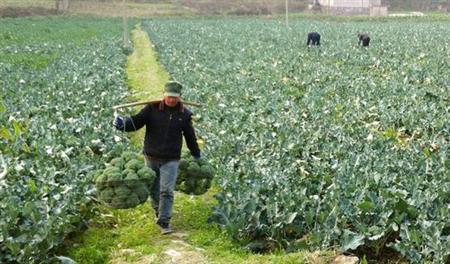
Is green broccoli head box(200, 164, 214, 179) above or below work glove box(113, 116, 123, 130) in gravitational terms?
below

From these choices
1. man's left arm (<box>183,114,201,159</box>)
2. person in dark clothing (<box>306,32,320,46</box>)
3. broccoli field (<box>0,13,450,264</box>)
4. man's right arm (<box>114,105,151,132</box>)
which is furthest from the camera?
person in dark clothing (<box>306,32,320,46</box>)

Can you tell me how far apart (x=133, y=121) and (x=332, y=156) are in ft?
9.20

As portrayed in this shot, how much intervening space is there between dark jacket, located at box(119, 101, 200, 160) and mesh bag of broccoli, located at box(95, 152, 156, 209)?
1.07ft

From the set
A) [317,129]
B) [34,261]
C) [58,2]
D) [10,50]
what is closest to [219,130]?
[317,129]

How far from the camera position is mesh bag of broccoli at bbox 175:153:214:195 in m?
7.05

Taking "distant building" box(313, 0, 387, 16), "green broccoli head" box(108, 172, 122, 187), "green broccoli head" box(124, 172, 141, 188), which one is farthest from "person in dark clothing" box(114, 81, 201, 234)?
"distant building" box(313, 0, 387, 16)

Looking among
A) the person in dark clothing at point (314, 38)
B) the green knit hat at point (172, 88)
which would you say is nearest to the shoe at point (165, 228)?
the green knit hat at point (172, 88)

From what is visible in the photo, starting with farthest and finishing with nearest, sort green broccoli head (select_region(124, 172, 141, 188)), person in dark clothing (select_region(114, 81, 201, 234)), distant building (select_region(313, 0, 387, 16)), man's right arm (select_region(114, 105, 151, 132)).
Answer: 1. distant building (select_region(313, 0, 387, 16))
2. person in dark clothing (select_region(114, 81, 201, 234))
3. man's right arm (select_region(114, 105, 151, 132))
4. green broccoli head (select_region(124, 172, 141, 188))

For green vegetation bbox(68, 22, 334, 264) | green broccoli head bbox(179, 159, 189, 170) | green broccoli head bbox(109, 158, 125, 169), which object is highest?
green broccoli head bbox(109, 158, 125, 169)

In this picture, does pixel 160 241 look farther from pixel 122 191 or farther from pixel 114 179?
pixel 114 179

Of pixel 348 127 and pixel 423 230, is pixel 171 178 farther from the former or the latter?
pixel 348 127

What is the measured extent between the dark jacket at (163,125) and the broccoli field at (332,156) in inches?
32.1

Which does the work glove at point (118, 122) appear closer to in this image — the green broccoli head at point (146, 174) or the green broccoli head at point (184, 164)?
the green broccoli head at point (146, 174)

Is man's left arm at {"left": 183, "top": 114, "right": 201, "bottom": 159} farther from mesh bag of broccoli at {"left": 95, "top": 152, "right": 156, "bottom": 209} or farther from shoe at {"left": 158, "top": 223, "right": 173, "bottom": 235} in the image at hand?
shoe at {"left": 158, "top": 223, "right": 173, "bottom": 235}
